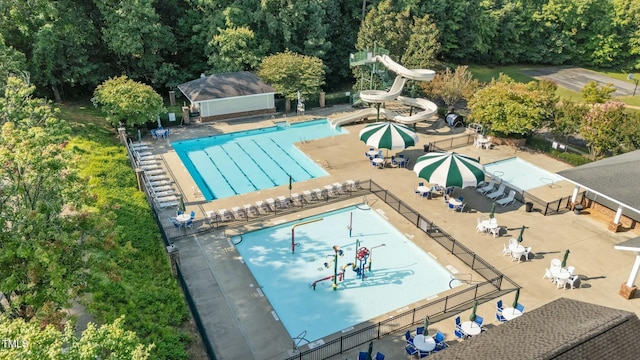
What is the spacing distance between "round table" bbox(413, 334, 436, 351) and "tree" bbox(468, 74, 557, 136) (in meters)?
19.8

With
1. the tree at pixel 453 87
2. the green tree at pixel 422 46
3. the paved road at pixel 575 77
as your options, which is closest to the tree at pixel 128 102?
the tree at pixel 453 87

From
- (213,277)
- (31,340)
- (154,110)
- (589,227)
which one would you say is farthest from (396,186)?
(31,340)

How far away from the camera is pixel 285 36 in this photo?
42062mm

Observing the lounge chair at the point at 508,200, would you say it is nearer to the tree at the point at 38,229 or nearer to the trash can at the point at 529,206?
the trash can at the point at 529,206

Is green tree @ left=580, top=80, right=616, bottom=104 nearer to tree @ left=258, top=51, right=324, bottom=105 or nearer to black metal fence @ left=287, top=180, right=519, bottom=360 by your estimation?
tree @ left=258, top=51, right=324, bottom=105

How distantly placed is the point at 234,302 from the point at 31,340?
408 inches

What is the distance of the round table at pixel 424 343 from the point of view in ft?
51.4

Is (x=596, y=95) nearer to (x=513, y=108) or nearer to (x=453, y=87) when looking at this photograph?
(x=453, y=87)

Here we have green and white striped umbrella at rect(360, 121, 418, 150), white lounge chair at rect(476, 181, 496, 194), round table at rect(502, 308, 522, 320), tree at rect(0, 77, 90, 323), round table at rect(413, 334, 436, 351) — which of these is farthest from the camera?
green and white striped umbrella at rect(360, 121, 418, 150)

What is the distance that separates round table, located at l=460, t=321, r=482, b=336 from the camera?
54.1 feet

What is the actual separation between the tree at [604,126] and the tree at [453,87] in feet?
29.8

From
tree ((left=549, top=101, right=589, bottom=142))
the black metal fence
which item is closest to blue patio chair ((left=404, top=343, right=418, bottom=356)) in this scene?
the black metal fence

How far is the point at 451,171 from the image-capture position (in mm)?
23984

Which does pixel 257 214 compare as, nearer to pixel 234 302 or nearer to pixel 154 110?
pixel 234 302
